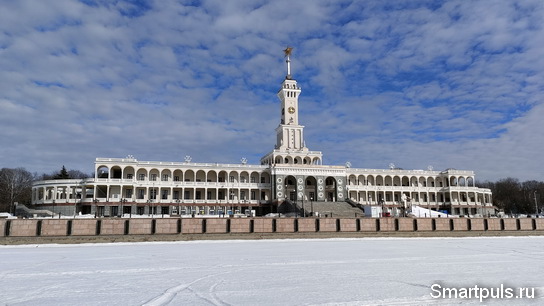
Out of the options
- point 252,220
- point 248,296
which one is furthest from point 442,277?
point 252,220

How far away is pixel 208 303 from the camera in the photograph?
35.3ft

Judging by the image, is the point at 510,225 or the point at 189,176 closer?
the point at 510,225

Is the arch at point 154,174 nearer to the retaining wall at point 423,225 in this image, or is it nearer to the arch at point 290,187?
the arch at point 290,187

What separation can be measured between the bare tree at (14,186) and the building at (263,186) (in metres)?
20.1

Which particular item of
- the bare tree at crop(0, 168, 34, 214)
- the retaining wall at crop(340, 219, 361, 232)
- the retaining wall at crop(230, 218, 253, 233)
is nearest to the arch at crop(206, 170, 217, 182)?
the retaining wall at crop(230, 218, 253, 233)

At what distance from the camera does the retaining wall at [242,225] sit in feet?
131

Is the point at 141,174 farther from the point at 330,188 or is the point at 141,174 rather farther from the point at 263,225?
the point at 263,225

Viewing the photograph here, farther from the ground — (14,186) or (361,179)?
(14,186)

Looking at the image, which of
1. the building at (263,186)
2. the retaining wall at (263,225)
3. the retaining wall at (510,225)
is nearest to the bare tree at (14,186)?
the building at (263,186)

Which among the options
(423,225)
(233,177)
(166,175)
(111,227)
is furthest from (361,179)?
(111,227)

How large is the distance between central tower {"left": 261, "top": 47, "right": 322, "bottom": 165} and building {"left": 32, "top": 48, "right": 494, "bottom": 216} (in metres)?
0.21

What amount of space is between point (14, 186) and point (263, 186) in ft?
196

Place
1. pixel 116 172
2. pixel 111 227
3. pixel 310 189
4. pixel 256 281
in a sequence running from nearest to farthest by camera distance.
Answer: pixel 256 281
pixel 111 227
pixel 116 172
pixel 310 189

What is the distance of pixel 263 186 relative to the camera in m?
82.0
